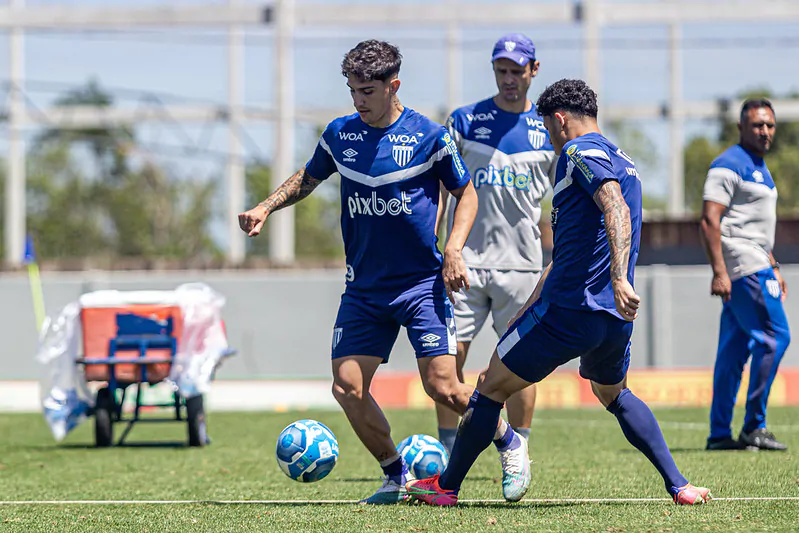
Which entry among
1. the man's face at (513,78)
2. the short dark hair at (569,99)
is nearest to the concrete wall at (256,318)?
the man's face at (513,78)

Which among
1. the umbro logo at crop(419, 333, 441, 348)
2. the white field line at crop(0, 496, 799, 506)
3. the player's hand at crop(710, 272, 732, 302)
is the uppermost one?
the player's hand at crop(710, 272, 732, 302)

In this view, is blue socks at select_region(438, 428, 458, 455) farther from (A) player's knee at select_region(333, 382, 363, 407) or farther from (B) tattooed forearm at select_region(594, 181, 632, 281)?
(B) tattooed forearm at select_region(594, 181, 632, 281)

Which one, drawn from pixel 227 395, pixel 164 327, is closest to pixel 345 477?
pixel 164 327

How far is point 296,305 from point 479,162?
10994 millimetres

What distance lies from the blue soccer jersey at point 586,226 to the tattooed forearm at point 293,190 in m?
1.43

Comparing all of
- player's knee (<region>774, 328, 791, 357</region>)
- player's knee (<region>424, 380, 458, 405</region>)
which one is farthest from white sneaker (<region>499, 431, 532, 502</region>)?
player's knee (<region>774, 328, 791, 357</region>)

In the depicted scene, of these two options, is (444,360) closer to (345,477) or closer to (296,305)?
(345,477)

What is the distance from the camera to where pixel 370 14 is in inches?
982

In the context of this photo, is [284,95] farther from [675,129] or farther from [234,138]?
[675,129]

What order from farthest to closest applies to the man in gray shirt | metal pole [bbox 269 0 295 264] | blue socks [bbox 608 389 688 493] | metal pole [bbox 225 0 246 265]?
metal pole [bbox 225 0 246 265] → metal pole [bbox 269 0 295 264] → the man in gray shirt → blue socks [bbox 608 389 688 493]

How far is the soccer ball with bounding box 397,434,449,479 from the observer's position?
6648 mm

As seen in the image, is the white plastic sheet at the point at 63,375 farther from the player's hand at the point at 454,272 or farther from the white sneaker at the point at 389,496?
the player's hand at the point at 454,272

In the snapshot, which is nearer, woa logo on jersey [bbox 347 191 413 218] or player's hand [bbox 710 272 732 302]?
woa logo on jersey [bbox 347 191 413 218]

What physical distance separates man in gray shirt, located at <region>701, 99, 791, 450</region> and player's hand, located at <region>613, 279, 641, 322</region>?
3.53 meters
